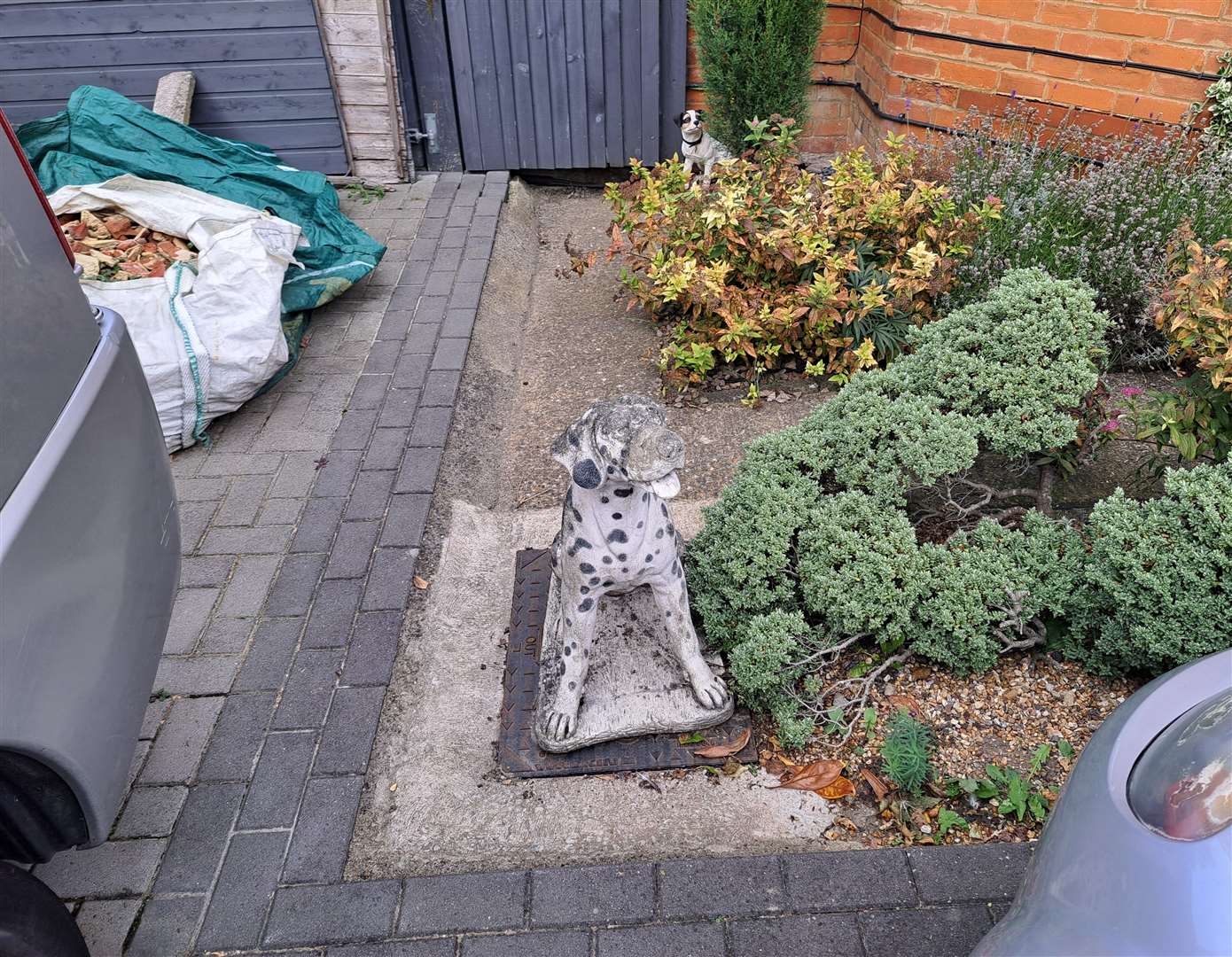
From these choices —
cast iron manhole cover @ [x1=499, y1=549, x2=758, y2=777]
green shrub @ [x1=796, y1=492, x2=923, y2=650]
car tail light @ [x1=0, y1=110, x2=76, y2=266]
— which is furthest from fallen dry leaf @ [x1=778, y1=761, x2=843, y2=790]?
car tail light @ [x1=0, y1=110, x2=76, y2=266]

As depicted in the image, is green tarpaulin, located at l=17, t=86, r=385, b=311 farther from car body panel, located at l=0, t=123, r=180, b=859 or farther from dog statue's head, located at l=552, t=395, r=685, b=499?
dog statue's head, located at l=552, t=395, r=685, b=499

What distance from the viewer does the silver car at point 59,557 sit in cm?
182

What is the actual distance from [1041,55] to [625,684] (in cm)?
490

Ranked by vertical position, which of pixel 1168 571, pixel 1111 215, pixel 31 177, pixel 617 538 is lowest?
pixel 1168 571

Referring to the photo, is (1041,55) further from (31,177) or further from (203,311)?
(31,177)

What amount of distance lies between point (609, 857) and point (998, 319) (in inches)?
90.1

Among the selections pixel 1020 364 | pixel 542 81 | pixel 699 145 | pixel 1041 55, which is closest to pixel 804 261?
pixel 1020 364

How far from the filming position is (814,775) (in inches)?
105

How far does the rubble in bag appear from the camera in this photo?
440cm

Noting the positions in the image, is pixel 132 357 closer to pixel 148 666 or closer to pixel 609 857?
pixel 148 666

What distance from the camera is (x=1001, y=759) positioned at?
267 centimetres

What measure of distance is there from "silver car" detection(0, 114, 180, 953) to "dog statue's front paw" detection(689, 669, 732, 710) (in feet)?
5.32

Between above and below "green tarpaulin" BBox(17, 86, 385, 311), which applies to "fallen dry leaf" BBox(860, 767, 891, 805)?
below

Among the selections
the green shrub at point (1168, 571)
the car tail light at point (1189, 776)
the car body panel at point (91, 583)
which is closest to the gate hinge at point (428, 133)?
the car body panel at point (91, 583)
